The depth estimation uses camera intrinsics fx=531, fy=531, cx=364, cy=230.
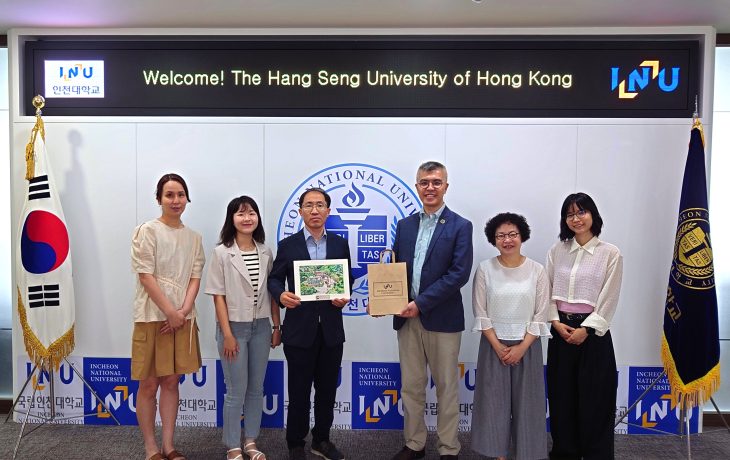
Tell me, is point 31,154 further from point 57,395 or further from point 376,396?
point 376,396

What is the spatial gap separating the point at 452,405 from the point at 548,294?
0.90 meters

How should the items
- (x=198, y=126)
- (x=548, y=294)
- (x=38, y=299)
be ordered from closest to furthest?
(x=548, y=294) < (x=38, y=299) < (x=198, y=126)

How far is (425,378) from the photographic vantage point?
336 cm

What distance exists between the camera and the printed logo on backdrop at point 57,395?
13.1 feet

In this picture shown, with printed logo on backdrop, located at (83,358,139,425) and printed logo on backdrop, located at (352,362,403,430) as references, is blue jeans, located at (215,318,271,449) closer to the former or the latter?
printed logo on backdrop, located at (352,362,403,430)

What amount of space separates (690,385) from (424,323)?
1.83 meters

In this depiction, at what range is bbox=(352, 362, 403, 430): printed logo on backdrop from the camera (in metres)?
3.94

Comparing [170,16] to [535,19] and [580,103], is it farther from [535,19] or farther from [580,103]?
[580,103]

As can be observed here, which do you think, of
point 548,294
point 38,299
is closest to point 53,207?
point 38,299

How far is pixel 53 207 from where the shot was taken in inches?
146

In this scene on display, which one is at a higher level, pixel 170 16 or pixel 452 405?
pixel 170 16


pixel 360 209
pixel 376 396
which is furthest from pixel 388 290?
pixel 376 396

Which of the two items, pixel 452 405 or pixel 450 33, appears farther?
pixel 450 33

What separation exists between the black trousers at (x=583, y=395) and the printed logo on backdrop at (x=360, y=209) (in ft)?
4.42
